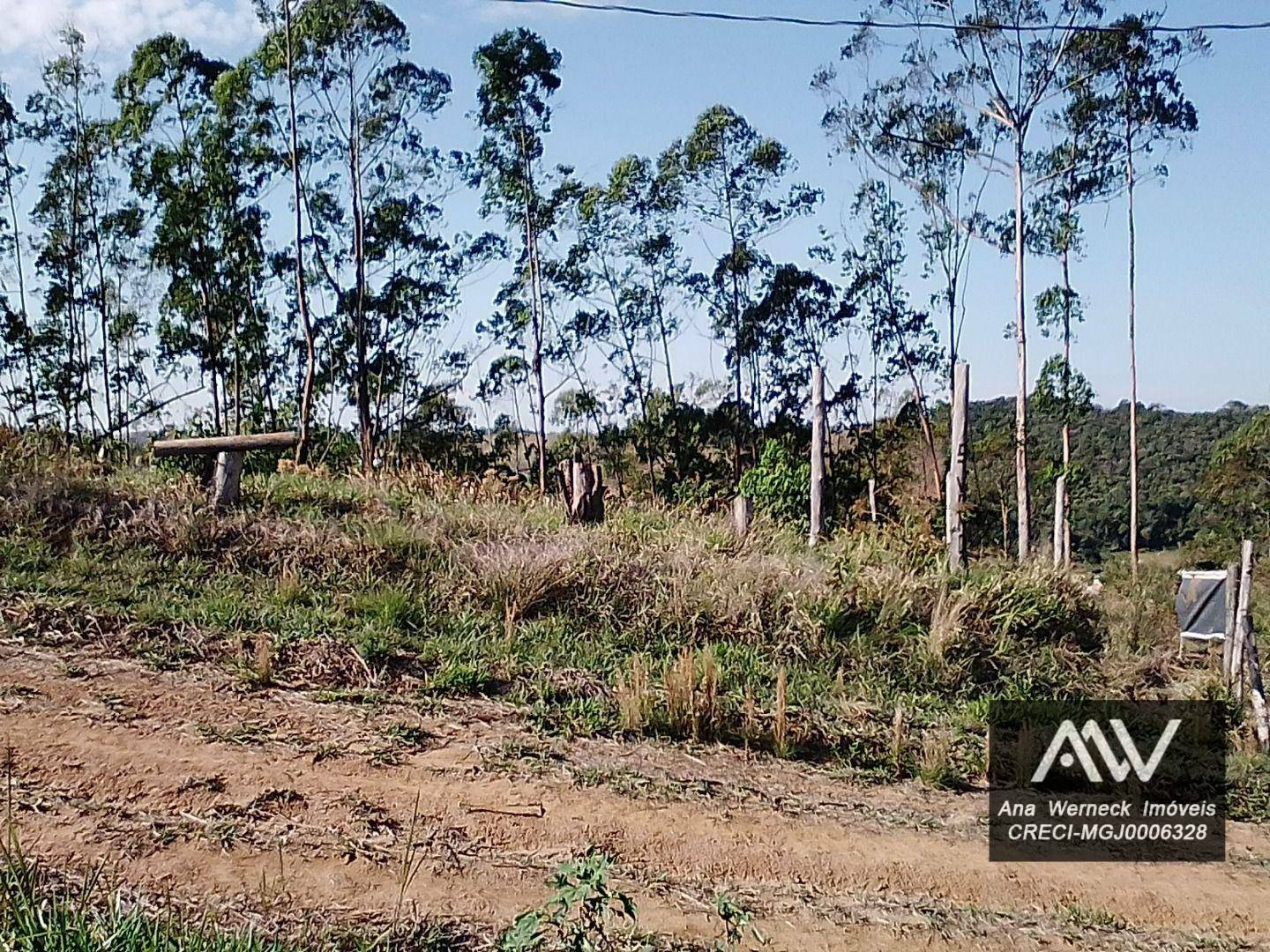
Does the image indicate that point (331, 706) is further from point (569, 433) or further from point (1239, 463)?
point (1239, 463)

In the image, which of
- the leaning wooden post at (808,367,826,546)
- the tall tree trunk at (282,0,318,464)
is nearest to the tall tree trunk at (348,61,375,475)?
the tall tree trunk at (282,0,318,464)

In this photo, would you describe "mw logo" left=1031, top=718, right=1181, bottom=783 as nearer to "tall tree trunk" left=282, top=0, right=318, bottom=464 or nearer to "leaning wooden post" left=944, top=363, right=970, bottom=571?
"leaning wooden post" left=944, top=363, right=970, bottom=571

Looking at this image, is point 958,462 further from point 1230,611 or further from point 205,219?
point 205,219

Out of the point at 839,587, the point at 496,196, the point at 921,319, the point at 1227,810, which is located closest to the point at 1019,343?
the point at 921,319

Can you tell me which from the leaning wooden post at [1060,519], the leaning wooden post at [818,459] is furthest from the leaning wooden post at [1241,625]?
the leaning wooden post at [1060,519]

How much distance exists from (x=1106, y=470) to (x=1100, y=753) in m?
29.4

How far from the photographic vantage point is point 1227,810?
503cm

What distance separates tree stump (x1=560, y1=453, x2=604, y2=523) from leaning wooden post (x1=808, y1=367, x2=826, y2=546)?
2.02m

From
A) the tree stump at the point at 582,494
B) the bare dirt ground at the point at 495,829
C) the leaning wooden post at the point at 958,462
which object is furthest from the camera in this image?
the leaning wooden post at the point at 958,462

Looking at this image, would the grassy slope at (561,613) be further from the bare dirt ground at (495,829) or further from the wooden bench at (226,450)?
the bare dirt ground at (495,829)

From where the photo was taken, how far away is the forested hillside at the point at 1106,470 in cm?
2409

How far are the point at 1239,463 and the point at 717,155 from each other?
56.4 feet

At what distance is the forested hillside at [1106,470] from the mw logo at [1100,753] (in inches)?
595

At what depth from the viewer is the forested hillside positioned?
24094mm
